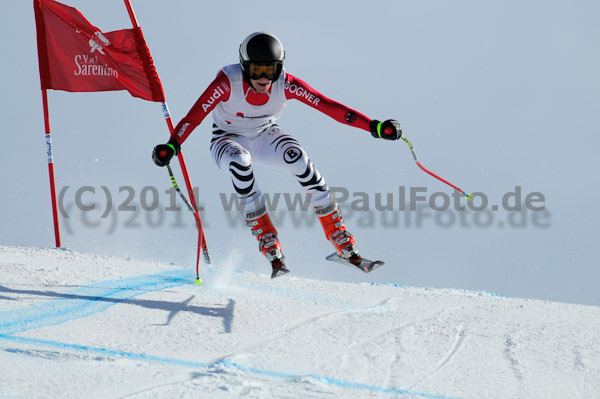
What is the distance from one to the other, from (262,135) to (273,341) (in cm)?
201

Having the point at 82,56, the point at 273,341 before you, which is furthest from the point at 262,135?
the point at 82,56

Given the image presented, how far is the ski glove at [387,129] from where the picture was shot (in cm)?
551

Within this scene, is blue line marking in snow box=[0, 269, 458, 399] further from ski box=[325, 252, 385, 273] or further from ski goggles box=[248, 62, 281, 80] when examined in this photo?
ski goggles box=[248, 62, 281, 80]

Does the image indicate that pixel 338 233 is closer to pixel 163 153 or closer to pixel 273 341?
pixel 273 341

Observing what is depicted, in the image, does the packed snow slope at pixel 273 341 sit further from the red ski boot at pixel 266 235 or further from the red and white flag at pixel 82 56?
the red and white flag at pixel 82 56

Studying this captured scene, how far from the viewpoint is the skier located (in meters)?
5.17

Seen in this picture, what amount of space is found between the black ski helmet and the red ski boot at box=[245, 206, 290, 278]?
133 centimetres

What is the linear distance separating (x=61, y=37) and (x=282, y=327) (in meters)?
5.08

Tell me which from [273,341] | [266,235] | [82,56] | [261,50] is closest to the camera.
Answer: [273,341]

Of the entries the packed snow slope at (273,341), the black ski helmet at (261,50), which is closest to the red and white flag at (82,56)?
the packed snow slope at (273,341)

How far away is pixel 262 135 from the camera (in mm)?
5488

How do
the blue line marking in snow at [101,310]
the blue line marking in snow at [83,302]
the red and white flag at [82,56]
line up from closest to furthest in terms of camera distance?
the blue line marking in snow at [101,310] → the blue line marking in snow at [83,302] → the red and white flag at [82,56]

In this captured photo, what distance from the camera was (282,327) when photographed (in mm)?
4719

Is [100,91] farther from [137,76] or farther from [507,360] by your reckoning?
[507,360]
